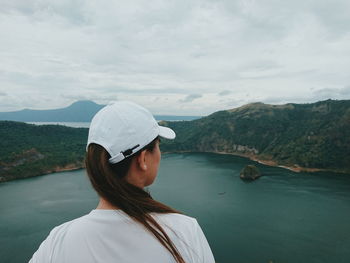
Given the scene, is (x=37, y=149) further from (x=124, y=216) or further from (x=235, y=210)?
(x=124, y=216)

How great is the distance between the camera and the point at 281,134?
219 feet

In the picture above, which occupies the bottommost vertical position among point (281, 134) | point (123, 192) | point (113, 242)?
point (281, 134)

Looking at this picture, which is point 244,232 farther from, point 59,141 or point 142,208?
point 59,141

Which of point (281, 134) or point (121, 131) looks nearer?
point (121, 131)

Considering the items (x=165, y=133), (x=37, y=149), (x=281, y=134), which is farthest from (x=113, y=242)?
(x=281, y=134)

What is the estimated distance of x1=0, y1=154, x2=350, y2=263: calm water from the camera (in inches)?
741

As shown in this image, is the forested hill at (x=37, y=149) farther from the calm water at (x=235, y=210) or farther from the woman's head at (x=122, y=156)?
the woman's head at (x=122, y=156)

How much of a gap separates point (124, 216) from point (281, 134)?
71731 millimetres

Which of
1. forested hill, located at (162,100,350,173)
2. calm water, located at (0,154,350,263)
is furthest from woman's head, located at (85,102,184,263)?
forested hill, located at (162,100,350,173)

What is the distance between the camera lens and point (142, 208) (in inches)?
37.8

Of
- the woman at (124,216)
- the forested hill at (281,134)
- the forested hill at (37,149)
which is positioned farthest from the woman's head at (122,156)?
the forested hill at (281,134)

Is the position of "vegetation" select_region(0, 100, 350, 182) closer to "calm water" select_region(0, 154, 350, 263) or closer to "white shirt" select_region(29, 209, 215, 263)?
"calm water" select_region(0, 154, 350, 263)

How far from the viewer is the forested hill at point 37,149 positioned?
4497 centimetres

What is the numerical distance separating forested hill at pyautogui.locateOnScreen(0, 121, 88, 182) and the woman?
1957 inches
